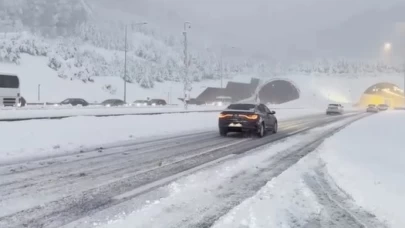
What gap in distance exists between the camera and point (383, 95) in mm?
121625

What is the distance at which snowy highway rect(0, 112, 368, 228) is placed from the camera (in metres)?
5.49

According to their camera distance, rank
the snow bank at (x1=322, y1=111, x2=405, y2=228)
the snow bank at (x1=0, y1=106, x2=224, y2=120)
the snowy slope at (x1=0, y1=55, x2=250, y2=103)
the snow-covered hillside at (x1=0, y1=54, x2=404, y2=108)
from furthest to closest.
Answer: the snow-covered hillside at (x1=0, y1=54, x2=404, y2=108), the snowy slope at (x1=0, y1=55, x2=250, y2=103), the snow bank at (x1=0, y1=106, x2=224, y2=120), the snow bank at (x1=322, y1=111, x2=405, y2=228)

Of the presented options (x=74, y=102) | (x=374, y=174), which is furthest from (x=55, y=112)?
(x=374, y=174)

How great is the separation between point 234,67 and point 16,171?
16578 centimetres

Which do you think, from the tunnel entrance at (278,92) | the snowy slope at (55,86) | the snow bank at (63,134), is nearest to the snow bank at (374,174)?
the snow bank at (63,134)

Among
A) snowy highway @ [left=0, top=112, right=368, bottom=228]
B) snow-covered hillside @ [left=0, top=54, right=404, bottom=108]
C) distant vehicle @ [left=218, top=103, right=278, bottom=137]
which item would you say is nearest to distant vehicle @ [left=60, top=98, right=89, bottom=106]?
snow-covered hillside @ [left=0, top=54, right=404, bottom=108]

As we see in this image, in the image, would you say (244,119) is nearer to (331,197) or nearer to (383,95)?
(331,197)

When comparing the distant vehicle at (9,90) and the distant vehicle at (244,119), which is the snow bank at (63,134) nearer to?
the distant vehicle at (244,119)

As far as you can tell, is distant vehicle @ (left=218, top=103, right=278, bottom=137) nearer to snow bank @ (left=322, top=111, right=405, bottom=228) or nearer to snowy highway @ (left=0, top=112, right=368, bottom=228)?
snow bank @ (left=322, top=111, right=405, bottom=228)

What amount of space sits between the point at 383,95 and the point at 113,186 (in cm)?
12790

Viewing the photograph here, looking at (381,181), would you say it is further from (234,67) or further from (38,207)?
(234,67)

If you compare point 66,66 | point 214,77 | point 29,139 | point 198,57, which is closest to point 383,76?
point 214,77

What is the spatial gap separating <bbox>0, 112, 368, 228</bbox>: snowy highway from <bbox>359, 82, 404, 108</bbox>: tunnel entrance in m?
117

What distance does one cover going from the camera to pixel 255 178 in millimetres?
8633
